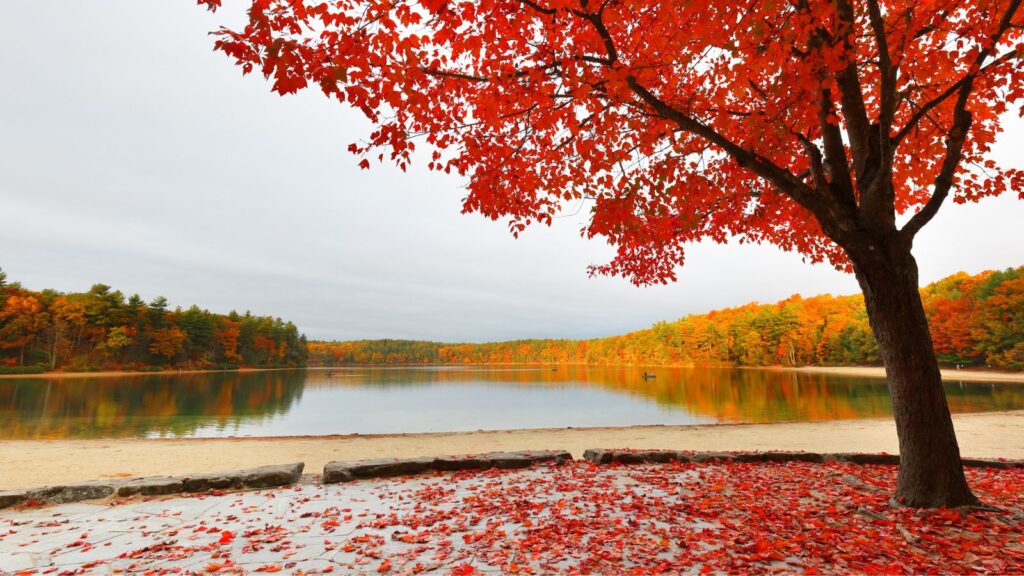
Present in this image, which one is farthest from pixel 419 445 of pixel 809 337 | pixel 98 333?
pixel 809 337

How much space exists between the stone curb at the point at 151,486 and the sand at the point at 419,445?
5172mm

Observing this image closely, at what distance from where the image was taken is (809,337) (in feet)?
251

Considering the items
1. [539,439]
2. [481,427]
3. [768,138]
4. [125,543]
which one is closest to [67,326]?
[481,427]

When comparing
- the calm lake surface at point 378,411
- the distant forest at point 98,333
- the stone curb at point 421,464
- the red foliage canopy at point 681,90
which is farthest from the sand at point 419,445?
the distant forest at point 98,333

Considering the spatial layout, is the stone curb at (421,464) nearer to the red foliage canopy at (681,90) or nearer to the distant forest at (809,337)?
the red foliage canopy at (681,90)

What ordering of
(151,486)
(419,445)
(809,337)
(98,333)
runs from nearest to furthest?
(151,486) → (419,445) → (98,333) → (809,337)

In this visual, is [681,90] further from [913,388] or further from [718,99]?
[913,388]

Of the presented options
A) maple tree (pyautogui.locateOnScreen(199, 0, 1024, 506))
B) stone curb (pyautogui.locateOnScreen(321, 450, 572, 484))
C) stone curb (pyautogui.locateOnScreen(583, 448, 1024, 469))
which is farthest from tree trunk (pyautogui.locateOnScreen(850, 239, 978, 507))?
stone curb (pyautogui.locateOnScreen(321, 450, 572, 484))

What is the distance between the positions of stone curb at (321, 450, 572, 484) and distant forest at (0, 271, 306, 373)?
241 ft

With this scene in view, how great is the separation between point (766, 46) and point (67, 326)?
270 ft

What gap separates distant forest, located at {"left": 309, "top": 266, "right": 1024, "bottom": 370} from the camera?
46.5m

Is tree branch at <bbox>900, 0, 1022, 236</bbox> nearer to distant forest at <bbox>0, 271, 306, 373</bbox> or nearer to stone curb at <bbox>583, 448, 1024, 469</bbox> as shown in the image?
stone curb at <bbox>583, 448, 1024, 469</bbox>

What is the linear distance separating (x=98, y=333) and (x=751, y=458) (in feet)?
268

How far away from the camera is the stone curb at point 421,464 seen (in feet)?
20.5
